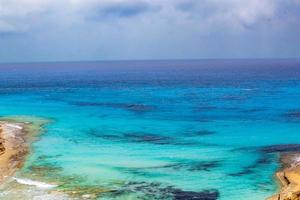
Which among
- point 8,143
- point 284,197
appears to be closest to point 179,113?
point 8,143

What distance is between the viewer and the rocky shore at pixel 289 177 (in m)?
28.4

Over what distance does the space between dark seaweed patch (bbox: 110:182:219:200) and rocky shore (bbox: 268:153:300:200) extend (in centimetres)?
446

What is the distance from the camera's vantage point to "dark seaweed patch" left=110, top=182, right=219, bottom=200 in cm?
3275

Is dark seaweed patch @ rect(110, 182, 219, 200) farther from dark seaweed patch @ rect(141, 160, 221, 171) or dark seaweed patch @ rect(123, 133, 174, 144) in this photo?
dark seaweed patch @ rect(123, 133, 174, 144)

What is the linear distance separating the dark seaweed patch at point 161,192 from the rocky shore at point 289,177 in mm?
4460

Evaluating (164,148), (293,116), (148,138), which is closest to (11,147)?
(148,138)

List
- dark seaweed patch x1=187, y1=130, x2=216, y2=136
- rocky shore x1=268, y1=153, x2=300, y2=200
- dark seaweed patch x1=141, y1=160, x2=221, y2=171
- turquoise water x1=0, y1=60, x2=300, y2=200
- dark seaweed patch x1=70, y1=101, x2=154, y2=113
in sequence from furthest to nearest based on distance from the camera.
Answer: dark seaweed patch x1=70, y1=101, x2=154, y2=113
dark seaweed patch x1=187, y1=130, x2=216, y2=136
dark seaweed patch x1=141, y1=160, x2=221, y2=171
turquoise water x1=0, y1=60, x2=300, y2=200
rocky shore x1=268, y1=153, x2=300, y2=200

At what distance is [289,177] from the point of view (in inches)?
1427

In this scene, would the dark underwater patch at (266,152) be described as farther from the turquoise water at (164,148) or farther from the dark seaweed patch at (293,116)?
the dark seaweed patch at (293,116)

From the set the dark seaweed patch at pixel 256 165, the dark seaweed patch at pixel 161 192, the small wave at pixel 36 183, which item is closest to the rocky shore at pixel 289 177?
the dark seaweed patch at pixel 256 165

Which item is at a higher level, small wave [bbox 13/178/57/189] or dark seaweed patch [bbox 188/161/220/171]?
dark seaweed patch [bbox 188/161/220/171]

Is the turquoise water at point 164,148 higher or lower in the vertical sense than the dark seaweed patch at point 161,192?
higher

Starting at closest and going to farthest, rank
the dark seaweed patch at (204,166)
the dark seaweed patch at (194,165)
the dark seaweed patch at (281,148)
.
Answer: the dark seaweed patch at (204,166)
the dark seaweed patch at (194,165)
the dark seaweed patch at (281,148)

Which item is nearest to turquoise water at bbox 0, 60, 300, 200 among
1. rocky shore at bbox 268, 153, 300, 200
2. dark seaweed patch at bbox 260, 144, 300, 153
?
dark seaweed patch at bbox 260, 144, 300, 153
